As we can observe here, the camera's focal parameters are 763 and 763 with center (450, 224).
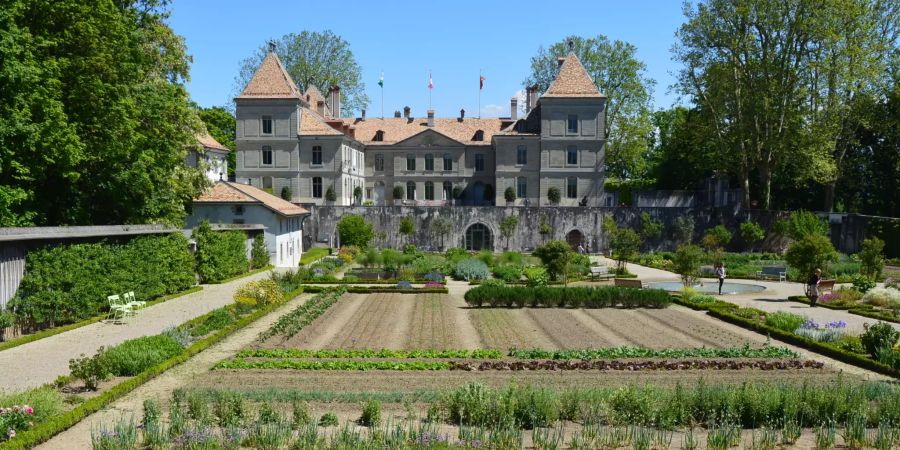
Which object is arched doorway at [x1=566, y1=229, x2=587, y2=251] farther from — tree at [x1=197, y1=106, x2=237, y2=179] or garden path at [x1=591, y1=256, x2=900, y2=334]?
tree at [x1=197, y1=106, x2=237, y2=179]

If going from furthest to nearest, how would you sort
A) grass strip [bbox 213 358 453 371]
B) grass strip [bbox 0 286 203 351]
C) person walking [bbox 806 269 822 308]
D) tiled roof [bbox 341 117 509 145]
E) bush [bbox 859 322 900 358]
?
tiled roof [bbox 341 117 509 145] → person walking [bbox 806 269 822 308] → grass strip [bbox 0 286 203 351] → bush [bbox 859 322 900 358] → grass strip [bbox 213 358 453 371]

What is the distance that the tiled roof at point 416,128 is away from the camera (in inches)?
2505

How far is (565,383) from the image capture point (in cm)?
1427

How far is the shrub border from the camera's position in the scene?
10.5 meters

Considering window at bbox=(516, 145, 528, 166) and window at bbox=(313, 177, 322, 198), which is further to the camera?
window at bbox=(516, 145, 528, 166)

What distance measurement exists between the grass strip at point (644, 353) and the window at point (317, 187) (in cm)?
4212

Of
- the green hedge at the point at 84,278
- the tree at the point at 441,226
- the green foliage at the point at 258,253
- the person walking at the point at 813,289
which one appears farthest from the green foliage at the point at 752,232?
the green hedge at the point at 84,278

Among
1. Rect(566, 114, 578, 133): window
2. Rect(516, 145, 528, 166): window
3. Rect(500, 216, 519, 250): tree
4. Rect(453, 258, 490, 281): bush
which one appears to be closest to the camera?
Rect(453, 258, 490, 281): bush

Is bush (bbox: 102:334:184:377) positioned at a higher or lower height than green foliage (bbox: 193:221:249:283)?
lower

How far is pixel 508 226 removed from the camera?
165 feet

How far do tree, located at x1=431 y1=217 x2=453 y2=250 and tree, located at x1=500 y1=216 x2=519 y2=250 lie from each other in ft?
11.5

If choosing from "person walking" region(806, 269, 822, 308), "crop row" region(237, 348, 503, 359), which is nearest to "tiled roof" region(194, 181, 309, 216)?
"crop row" region(237, 348, 503, 359)

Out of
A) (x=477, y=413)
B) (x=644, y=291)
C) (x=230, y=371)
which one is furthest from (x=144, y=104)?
(x=477, y=413)

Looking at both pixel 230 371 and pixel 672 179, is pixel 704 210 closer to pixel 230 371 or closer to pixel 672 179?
pixel 672 179
